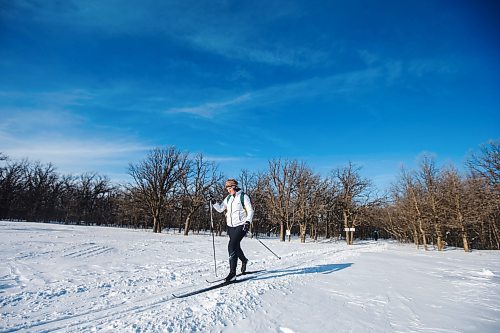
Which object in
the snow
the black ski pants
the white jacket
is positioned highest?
the white jacket

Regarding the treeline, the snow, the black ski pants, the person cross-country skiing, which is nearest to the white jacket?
the person cross-country skiing

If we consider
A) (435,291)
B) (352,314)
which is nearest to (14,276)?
(352,314)

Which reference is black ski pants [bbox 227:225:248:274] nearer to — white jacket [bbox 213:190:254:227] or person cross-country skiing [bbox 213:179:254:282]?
person cross-country skiing [bbox 213:179:254:282]

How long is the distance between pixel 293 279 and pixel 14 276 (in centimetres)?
623

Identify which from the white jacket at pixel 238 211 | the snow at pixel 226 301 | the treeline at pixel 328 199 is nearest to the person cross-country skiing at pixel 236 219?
the white jacket at pixel 238 211

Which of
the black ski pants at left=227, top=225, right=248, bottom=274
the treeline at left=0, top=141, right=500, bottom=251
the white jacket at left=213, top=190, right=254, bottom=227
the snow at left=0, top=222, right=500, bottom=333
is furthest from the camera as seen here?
the treeline at left=0, top=141, right=500, bottom=251

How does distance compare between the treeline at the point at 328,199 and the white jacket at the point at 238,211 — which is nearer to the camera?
the white jacket at the point at 238,211

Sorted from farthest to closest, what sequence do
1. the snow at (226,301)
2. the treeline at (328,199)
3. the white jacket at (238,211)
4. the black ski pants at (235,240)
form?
the treeline at (328,199), the white jacket at (238,211), the black ski pants at (235,240), the snow at (226,301)

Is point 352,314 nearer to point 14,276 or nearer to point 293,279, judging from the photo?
point 293,279

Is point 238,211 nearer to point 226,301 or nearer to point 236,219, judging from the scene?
point 236,219

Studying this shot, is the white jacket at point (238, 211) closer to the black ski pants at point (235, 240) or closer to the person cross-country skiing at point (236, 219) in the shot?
the person cross-country skiing at point (236, 219)

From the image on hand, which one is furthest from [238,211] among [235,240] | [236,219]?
[235,240]

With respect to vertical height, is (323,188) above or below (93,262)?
above

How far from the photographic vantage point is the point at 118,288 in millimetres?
5199
